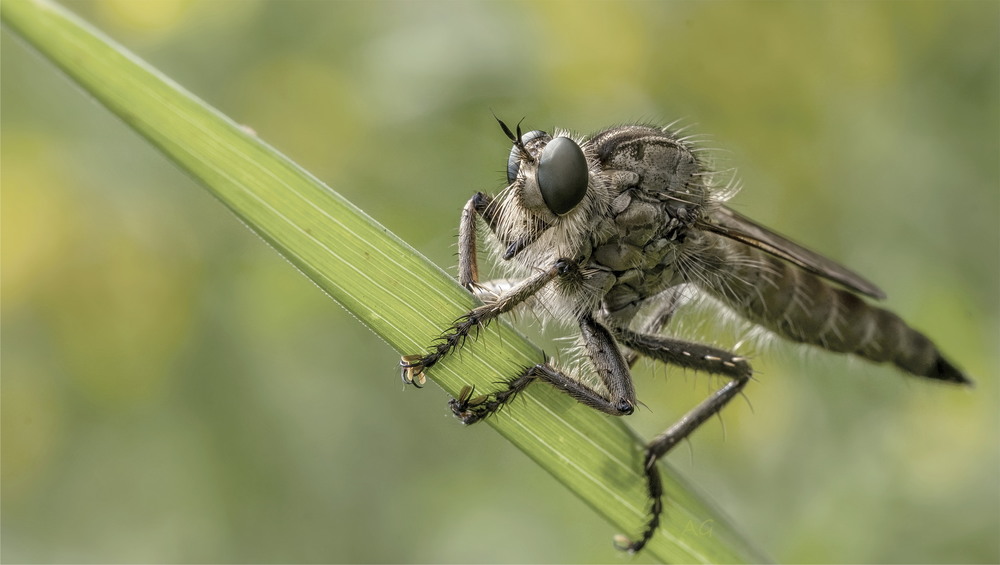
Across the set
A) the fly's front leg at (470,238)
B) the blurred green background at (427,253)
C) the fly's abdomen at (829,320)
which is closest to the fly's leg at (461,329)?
the fly's front leg at (470,238)

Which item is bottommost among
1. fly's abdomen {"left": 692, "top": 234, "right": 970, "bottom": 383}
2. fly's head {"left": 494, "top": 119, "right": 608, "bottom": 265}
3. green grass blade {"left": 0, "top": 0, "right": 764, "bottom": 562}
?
green grass blade {"left": 0, "top": 0, "right": 764, "bottom": 562}

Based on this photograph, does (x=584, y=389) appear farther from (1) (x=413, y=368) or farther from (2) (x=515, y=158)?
(2) (x=515, y=158)

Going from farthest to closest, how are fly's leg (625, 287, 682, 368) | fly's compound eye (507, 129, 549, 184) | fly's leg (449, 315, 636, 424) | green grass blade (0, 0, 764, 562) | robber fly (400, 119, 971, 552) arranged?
fly's leg (625, 287, 682, 368), fly's compound eye (507, 129, 549, 184), robber fly (400, 119, 971, 552), fly's leg (449, 315, 636, 424), green grass blade (0, 0, 764, 562)

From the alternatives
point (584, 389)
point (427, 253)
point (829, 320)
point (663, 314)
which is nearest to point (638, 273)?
point (663, 314)

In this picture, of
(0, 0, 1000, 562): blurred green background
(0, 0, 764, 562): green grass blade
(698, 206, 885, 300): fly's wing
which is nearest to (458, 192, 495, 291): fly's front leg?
(0, 0, 764, 562): green grass blade

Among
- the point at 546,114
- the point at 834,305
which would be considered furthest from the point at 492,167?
the point at 834,305

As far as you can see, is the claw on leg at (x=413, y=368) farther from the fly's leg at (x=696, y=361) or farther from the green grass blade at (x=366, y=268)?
the fly's leg at (x=696, y=361)

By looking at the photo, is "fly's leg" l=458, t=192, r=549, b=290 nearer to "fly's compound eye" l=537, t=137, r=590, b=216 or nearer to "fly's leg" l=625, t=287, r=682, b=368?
"fly's compound eye" l=537, t=137, r=590, b=216
